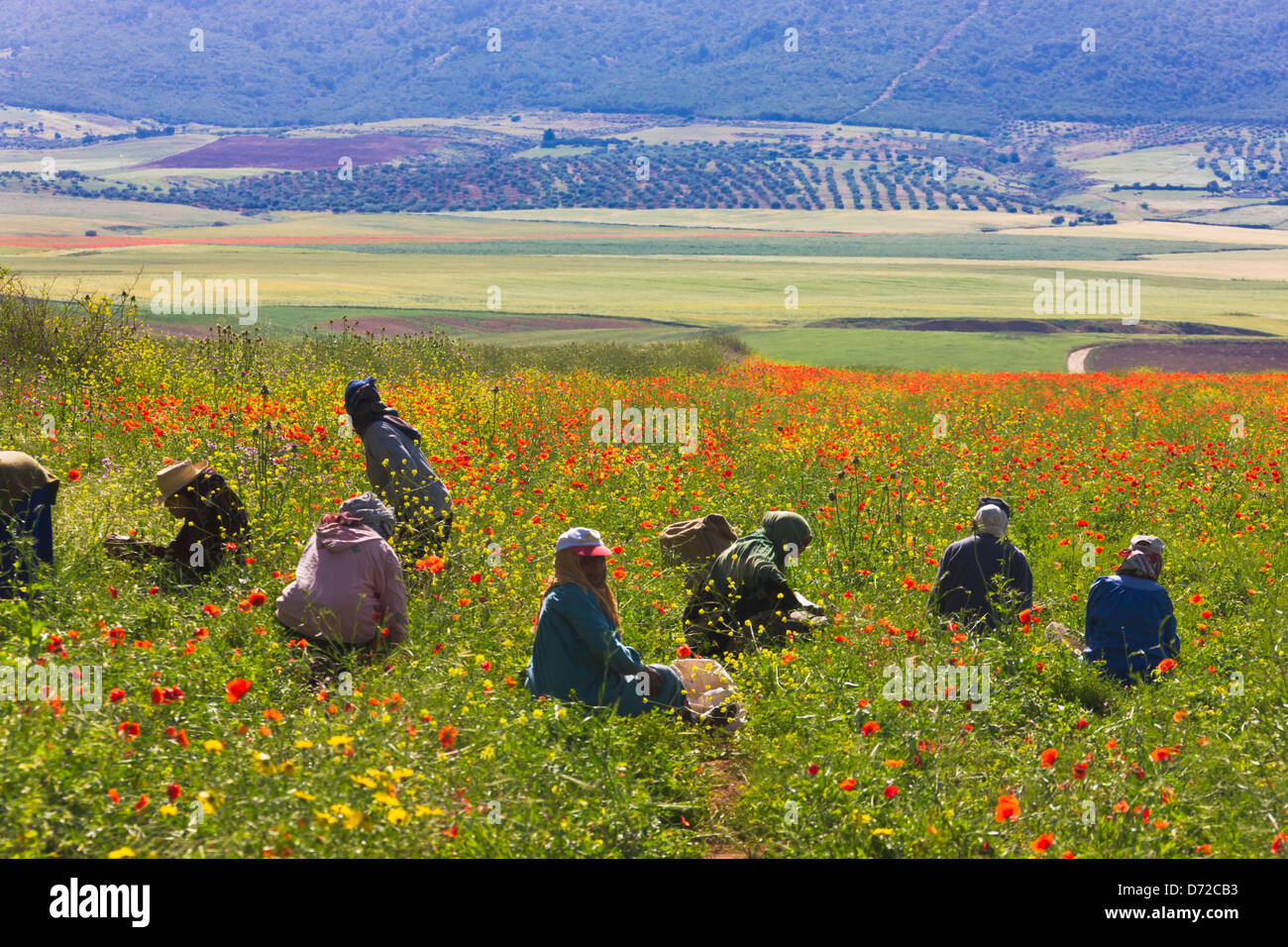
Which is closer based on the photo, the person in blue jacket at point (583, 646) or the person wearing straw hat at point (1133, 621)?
the person in blue jacket at point (583, 646)

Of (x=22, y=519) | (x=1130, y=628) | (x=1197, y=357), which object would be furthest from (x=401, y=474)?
(x=1197, y=357)

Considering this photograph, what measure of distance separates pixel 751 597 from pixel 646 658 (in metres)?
0.72

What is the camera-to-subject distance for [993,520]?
20.7ft

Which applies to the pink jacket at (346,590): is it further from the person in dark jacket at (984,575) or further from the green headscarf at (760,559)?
the person in dark jacket at (984,575)

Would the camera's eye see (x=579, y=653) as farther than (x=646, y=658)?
No

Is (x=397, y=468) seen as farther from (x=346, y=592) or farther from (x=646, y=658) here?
(x=646, y=658)

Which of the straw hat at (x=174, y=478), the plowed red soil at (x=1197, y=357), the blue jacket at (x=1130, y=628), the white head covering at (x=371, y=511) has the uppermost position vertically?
the plowed red soil at (x=1197, y=357)

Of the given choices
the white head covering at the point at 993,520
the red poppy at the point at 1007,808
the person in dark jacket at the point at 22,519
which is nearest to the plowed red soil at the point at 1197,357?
the white head covering at the point at 993,520

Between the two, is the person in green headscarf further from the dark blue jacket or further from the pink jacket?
the pink jacket

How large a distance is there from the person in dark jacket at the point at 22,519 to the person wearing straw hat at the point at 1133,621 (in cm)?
584

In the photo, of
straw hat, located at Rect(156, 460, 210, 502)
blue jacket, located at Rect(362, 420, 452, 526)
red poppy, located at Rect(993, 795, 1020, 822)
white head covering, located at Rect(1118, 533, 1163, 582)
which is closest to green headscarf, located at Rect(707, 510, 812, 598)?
white head covering, located at Rect(1118, 533, 1163, 582)

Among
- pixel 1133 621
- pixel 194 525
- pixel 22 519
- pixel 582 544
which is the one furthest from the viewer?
pixel 194 525

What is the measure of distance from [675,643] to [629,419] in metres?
7.29

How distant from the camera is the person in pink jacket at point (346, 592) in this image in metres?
5.12
